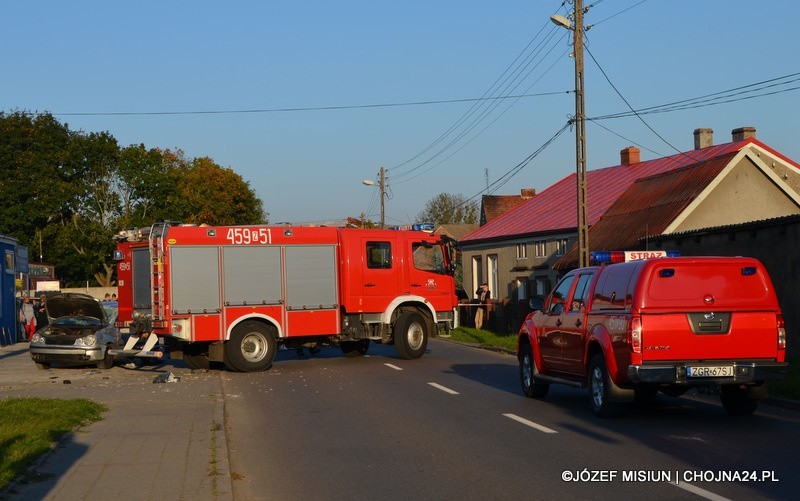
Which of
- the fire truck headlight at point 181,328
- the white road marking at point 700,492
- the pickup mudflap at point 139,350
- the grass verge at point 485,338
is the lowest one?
the grass verge at point 485,338

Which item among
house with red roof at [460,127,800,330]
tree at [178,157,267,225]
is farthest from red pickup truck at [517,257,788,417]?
tree at [178,157,267,225]

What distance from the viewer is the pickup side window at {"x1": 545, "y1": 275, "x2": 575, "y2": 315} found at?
46.6 feet

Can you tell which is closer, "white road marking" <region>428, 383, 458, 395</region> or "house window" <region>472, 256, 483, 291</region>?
"white road marking" <region>428, 383, 458, 395</region>

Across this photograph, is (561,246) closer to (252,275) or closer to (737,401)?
(252,275)

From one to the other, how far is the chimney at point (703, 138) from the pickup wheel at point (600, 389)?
111 feet

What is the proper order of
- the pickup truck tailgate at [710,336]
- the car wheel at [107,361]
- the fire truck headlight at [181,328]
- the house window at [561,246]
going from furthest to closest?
the house window at [561,246] → the car wheel at [107,361] → the fire truck headlight at [181,328] → the pickup truck tailgate at [710,336]

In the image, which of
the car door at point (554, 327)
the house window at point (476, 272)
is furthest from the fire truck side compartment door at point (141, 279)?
the house window at point (476, 272)

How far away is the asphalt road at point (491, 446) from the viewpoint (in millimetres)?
8266

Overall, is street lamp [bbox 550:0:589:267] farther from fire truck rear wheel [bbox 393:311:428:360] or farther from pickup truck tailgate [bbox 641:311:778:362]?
pickup truck tailgate [bbox 641:311:778:362]

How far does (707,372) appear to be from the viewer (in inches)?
456

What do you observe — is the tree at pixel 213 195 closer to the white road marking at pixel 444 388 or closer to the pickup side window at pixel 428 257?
the pickup side window at pixel 428 257

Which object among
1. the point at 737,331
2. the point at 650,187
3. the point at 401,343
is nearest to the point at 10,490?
the point at 737,331

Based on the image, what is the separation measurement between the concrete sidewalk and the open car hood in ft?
18.9

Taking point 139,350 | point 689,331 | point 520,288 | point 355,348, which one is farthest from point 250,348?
point 520,288
